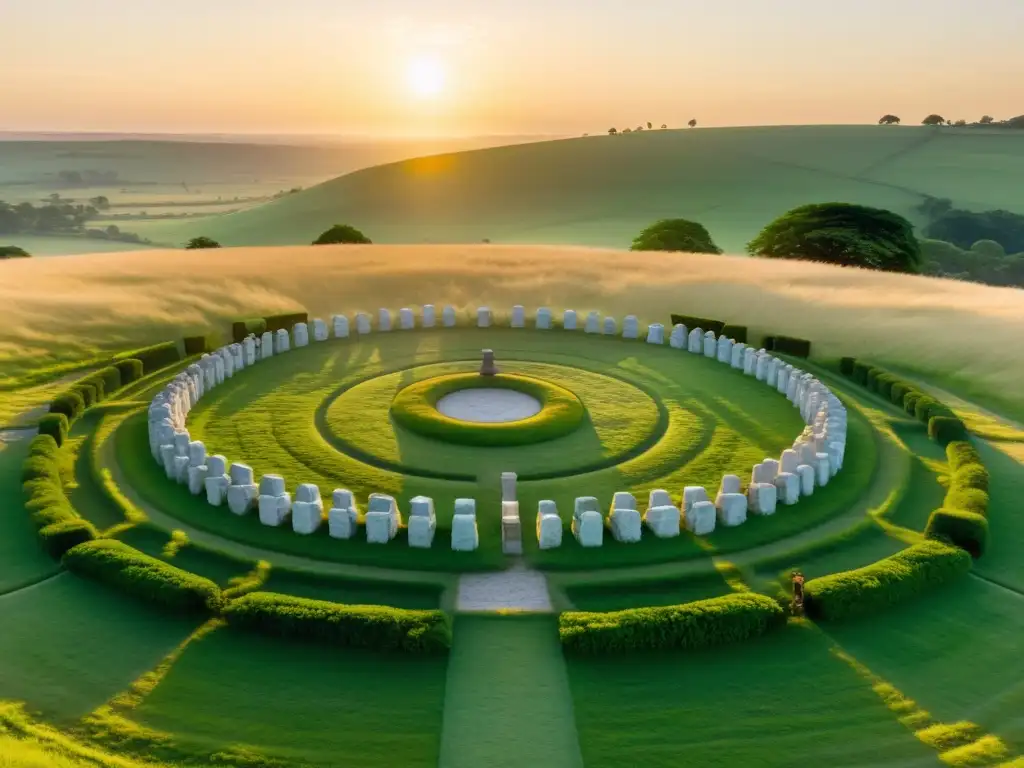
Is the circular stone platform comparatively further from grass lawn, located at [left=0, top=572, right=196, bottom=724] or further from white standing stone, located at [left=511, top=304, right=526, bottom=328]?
grass lawn, located at [left=0, top=572, right=196, bottom=724]

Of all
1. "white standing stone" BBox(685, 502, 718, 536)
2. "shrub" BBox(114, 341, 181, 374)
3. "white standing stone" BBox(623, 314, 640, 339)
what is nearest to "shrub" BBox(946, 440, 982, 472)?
"white standing stone" BBox(685, 502, 718, 536)

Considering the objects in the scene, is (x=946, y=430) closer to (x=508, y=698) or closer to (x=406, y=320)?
(x=508, y=698)

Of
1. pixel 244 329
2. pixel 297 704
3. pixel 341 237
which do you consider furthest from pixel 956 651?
pixel 341 237

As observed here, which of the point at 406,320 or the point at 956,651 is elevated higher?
the point at 406,320

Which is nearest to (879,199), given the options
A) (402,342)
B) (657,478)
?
(402,342)

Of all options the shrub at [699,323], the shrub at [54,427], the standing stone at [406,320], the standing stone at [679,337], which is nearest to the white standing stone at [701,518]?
the shrub at [54,427]

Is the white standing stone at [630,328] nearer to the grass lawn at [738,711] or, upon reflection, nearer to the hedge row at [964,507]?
the hedge row at [964,507]

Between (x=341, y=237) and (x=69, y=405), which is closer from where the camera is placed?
(x=69, y=405)
